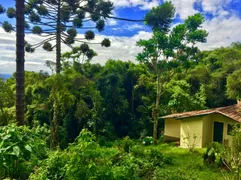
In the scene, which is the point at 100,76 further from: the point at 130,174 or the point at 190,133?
the point at 130,174

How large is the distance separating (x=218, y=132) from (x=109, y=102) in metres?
7.47

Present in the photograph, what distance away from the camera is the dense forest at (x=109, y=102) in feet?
11.7

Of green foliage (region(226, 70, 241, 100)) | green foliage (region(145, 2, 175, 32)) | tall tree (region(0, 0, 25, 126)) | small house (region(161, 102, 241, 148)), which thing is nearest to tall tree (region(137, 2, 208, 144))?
green foliage (region(145, 2, 175, 32))

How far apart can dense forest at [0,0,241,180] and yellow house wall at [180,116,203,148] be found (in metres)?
0.96

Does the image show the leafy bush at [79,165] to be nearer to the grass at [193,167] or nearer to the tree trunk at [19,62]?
the tree trunk at [19,62]

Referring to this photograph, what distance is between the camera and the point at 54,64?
1498 centimetres

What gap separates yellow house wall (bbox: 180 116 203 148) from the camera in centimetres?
1420

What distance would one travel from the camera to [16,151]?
9.65ft

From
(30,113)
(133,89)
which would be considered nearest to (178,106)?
(133,89)

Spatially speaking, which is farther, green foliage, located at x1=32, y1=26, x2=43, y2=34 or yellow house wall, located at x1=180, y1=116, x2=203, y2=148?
green foliage, located at x1=32, y1=26, x2=43, y2=34

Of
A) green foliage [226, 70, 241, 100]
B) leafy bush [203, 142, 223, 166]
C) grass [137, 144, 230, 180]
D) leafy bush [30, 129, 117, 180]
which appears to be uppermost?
green foliage [226, 70, 241, 100]

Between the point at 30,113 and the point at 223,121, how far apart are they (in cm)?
1215

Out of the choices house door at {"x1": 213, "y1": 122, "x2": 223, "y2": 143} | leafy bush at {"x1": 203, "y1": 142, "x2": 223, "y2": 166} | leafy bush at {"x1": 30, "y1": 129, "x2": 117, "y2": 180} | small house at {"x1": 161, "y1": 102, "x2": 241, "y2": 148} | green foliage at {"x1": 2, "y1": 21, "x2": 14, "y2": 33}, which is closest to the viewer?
leafy bush at {"x1": 30, "y1": 129, "x2": 117, "y2": 180}

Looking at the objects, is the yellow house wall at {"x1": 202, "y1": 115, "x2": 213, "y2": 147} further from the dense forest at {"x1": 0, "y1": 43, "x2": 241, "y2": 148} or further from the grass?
the dense forest at {"x1": 0, "y1": 43, "x2": 241, "y2": 148}
